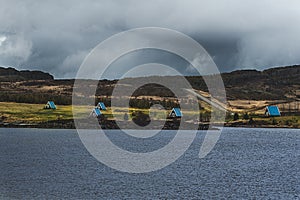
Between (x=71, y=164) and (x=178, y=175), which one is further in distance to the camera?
(x=71, y=164)

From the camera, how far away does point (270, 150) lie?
359 feet

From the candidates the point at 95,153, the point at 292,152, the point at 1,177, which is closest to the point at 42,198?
the point at 1,177

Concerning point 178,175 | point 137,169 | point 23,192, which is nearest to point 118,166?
point 137,169

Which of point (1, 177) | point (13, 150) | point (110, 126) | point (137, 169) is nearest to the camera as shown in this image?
point (1, 177)

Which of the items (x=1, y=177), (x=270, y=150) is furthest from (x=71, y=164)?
(x=270, y=150)

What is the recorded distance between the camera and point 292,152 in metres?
105

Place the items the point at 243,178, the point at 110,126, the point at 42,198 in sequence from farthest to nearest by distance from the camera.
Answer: the point at 110,126 < the point at 243,178 < the point at 42,198

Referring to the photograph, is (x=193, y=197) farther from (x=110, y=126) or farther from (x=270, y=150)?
(x=110, y=126)

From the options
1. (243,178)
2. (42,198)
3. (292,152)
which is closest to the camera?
(42,198)

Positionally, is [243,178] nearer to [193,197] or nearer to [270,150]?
[193,197]

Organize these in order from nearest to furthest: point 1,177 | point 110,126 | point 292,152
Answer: point 1,177, point 292,152, point 110,126

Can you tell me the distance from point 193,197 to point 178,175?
15.6 m

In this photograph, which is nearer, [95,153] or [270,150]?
[95,153]

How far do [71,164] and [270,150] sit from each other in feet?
181
